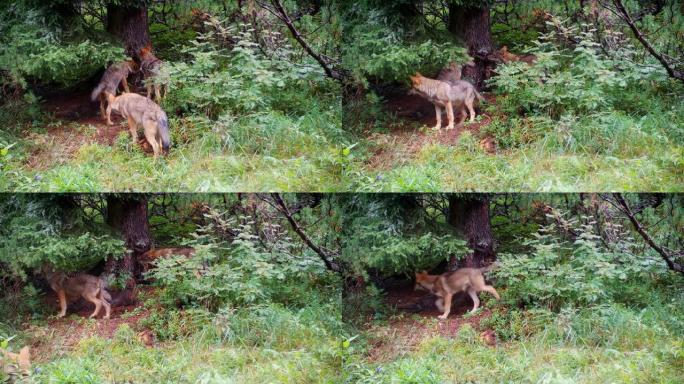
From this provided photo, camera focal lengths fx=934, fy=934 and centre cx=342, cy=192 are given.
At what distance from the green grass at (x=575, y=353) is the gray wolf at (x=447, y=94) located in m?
1.42

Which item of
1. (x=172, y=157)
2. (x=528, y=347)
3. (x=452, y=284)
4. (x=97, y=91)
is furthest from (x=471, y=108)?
(x=97, y=91)

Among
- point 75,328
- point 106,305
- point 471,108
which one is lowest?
point 75,328

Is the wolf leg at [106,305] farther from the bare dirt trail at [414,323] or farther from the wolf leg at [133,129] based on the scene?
the bare dirt trail at [414,323]

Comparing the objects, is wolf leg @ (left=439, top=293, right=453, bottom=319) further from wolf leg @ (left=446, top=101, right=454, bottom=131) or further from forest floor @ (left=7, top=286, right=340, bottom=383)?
wolf leg @ (left=446, top=101, right=454, bottom=131)

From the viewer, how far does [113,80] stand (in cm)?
615

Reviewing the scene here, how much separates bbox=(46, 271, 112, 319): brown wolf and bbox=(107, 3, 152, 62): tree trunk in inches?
59.8

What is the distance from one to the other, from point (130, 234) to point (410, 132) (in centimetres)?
200

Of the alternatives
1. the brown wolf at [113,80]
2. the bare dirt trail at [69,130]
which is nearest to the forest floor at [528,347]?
the bare dirt trail at [69,130]

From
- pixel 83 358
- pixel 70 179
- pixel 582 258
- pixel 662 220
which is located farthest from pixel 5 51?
pixel 662 220

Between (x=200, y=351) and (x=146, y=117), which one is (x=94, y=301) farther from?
(x=146, y=117)

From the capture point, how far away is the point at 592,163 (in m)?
5.96

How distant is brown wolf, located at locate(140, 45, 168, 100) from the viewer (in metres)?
6.16

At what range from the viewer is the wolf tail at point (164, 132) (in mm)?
6074

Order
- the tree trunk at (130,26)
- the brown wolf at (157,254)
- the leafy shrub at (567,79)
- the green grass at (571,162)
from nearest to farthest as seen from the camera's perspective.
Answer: the green grass at (571,162) < the leafy shrub at (567,79) < the tree trunk at (130,26) < the brown wolf at (157,254)
